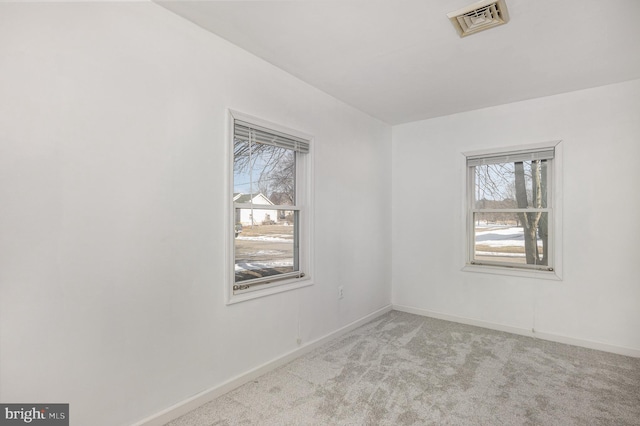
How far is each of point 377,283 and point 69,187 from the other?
11.2 feet

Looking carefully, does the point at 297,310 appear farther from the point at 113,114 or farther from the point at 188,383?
the point at 113,114

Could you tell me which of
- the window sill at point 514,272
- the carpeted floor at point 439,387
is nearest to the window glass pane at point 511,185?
the window sill at point 514,272

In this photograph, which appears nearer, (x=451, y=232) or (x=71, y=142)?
(x=71, y=142)

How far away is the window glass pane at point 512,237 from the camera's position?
3574 millimetres

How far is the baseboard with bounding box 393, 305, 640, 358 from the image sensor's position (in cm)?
304

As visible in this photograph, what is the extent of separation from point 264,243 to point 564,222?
3054 mm

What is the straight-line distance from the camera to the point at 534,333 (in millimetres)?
3445

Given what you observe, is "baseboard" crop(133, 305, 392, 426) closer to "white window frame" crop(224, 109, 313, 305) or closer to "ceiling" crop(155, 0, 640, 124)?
"white window frame" crop(224, 109, 313, 305)

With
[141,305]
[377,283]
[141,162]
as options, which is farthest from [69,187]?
[377,283]

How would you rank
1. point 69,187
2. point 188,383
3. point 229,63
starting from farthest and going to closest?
point 229,63 < point 188,383 < point 69,187

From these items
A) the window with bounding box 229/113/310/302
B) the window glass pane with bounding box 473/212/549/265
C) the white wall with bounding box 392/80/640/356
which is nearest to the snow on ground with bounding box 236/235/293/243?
the window with bounding box 229/113/310/302

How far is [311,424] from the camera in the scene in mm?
1972

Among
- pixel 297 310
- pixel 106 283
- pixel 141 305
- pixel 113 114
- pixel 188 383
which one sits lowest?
pixel 188 383

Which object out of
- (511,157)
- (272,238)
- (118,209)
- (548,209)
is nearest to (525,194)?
(548,209)
